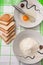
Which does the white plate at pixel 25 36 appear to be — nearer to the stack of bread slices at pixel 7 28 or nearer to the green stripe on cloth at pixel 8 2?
the stack of bread slices at pixel 7 28

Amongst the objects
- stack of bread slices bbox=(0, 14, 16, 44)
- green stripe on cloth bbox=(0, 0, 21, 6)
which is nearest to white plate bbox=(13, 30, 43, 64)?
stack of bread slices bbox=(0, 14, 16, 44)

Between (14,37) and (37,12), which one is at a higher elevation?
(37,12)

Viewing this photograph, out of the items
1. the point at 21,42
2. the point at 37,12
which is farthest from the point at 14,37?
the point at 37,12

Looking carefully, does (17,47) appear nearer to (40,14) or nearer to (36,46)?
(36,46)

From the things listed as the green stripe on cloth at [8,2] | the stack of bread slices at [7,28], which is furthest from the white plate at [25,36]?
the green stripe on cloth at [8,2]

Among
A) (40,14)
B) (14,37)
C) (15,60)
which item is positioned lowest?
(15,60)

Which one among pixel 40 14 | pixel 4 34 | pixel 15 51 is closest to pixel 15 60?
pixel 15 51

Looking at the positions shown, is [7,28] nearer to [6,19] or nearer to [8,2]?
[6,19]
